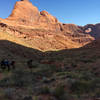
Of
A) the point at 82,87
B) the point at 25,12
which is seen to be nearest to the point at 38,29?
the point at 25,12

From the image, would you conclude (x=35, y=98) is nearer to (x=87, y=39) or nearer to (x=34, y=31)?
(x=34, y=31)

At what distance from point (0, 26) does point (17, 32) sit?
7.94 m

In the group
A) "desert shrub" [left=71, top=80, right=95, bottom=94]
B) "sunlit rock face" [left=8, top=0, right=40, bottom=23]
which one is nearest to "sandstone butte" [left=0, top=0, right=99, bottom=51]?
"sunlit rock face" [left=8, top=0, right=40, bottom=23]

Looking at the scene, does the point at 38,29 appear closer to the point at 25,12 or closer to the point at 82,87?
the point at 25,12

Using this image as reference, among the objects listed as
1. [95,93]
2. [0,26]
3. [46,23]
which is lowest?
[95,93]

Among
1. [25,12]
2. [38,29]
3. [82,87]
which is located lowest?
[82,87]

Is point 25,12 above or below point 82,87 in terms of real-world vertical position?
above

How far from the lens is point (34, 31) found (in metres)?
69.2

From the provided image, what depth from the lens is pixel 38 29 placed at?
74.1 m

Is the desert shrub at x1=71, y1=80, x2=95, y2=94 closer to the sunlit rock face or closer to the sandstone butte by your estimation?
the sandstone butte

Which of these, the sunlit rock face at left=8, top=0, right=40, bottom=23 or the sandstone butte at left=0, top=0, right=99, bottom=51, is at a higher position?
the sunlit rock face at left=8, top=0, right=40, bottom=23

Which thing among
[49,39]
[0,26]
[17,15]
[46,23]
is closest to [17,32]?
[0,26]

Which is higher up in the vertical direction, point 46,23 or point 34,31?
point 46,23

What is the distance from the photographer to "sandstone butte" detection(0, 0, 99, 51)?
61.5 meters
